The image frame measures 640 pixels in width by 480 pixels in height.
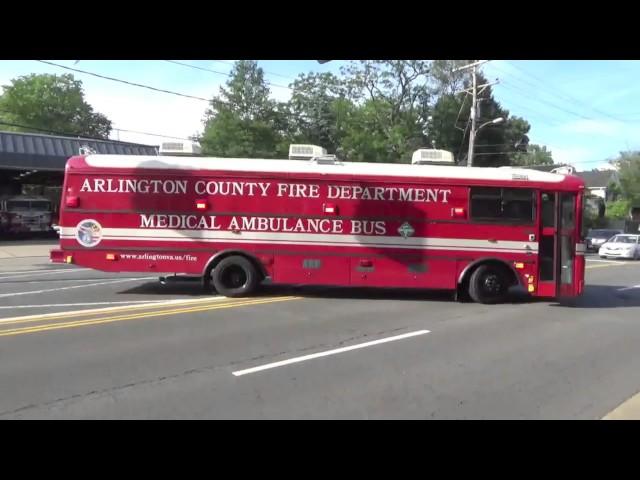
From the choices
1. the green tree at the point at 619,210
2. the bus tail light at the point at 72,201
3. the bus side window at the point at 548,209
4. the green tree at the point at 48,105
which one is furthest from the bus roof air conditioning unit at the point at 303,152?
the green tree at the point at 48,105

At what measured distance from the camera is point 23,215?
93.9 ft

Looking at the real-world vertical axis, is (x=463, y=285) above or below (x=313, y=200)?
below

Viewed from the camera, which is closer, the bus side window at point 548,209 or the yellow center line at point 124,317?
the yellow center line at point 124,317

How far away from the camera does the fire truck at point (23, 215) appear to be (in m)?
28.5

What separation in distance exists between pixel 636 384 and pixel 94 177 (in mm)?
10142

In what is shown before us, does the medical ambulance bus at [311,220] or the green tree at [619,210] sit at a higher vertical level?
the green tree at [619,210]

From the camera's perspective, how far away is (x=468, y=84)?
44.3 m

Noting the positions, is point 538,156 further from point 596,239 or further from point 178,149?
point 178,149

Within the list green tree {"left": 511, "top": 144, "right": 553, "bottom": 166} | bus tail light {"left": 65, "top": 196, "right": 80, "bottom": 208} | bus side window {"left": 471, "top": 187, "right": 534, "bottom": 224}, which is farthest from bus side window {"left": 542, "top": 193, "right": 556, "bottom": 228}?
green tree {"left": 511, "top": 144, "right": 553, "bottom": 166}

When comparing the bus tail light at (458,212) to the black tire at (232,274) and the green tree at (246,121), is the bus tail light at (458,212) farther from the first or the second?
the green tree at (246,121)

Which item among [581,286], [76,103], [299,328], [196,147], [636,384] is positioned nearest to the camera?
[636,384]

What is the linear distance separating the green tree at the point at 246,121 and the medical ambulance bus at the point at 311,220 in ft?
79.6

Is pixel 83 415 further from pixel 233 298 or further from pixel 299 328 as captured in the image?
pixel 233 298
